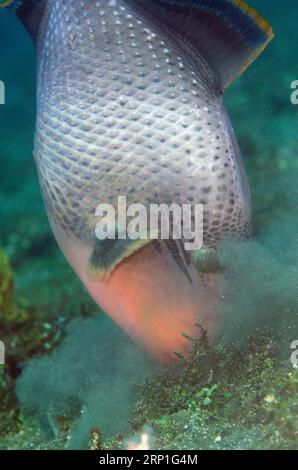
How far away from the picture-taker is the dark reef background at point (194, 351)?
2.51 m

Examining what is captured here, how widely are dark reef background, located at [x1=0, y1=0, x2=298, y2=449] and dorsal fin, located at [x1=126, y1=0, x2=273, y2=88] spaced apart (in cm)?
131

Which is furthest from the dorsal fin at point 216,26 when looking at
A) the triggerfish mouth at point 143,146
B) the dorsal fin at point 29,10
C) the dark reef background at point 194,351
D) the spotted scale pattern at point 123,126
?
the dark reef background at point 194,351

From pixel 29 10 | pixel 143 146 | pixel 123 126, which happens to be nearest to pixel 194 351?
pixel 143 146

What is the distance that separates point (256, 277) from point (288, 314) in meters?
0.33

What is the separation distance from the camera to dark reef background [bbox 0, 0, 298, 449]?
8.23 feet

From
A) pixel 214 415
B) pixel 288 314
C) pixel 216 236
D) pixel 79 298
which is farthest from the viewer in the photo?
pixel 79 298

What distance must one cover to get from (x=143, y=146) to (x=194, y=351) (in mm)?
1388

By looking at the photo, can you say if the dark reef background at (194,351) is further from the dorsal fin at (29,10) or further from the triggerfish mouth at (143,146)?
the dorsal fin at (29,10)

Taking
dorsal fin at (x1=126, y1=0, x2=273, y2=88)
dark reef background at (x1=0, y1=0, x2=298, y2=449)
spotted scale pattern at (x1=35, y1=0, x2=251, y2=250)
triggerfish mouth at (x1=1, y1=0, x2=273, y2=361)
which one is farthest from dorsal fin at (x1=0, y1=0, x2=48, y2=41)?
dark reef background at (x1=0, y1=0, x2=298, y2=449)

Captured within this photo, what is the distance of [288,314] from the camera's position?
298cm

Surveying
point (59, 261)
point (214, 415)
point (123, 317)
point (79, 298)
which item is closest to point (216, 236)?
point (123, 317)

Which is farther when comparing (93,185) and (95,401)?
(95,401)

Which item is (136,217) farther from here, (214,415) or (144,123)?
(214,415)

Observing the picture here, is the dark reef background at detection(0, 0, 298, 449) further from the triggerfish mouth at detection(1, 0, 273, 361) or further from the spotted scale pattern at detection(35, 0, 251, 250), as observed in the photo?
the spotted scale pattern at detection(35, 0, 251, 250)
